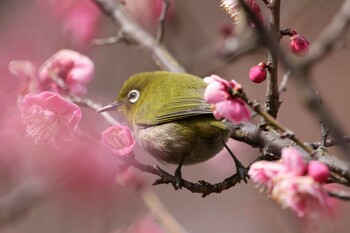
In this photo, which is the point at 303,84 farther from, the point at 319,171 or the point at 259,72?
the point at 259,72

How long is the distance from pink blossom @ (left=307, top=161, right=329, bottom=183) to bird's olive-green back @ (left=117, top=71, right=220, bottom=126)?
1.05 metres

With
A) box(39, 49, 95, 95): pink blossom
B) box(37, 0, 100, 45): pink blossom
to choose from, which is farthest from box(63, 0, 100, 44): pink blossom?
box(39, 49, 95, 95): pink blossom

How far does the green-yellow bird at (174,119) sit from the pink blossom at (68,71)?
18cm

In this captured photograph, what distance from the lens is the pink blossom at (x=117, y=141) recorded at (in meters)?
1.99

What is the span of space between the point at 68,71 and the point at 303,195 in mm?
1481

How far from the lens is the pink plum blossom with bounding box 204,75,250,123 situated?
1627 millimetres

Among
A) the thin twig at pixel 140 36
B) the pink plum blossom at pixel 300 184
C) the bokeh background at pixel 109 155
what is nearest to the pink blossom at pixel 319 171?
the pink plum blossom at pixel 300 184

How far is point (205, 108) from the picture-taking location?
2496 mm

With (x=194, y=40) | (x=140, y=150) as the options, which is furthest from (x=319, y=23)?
(x=140, y=150)

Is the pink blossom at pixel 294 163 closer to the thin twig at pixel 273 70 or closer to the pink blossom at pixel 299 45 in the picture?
the thin twig at pixel 273 70

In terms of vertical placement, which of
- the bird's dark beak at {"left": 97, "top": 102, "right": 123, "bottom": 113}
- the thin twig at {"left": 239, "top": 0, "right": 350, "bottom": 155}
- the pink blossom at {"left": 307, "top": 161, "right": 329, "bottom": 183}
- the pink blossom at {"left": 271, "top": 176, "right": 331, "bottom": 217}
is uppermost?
the thin twig at {"left": 239, "top": 0, "right": 350, "bottom": 155}

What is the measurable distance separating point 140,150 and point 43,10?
1119mm

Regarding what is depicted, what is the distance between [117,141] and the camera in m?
2.02

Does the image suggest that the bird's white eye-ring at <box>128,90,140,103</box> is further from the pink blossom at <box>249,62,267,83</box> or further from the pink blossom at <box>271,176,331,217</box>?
the pink blossom at <box>271,176,331,217</box>
